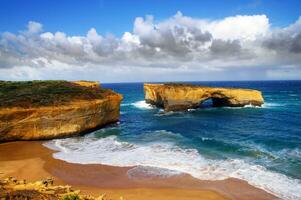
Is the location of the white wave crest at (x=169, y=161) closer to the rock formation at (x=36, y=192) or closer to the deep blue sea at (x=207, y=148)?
the deep blue sea at (x=207, y=148)

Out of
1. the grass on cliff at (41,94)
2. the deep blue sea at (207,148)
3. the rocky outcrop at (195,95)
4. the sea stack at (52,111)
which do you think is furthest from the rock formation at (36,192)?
the rocky outcrop at (195,95)

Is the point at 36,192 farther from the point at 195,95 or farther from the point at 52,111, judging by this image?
the point at 195,95

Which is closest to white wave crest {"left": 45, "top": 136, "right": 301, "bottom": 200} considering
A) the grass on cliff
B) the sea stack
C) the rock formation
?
the sea stack

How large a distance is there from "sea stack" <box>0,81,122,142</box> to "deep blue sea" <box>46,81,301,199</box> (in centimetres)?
156

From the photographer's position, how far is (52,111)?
32.5 meters

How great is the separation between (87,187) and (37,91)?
940 inches

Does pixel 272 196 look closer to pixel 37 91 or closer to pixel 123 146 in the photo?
pixel 123 146

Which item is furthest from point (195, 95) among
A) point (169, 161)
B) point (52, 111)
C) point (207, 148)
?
point (169, 161)

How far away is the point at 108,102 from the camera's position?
129ft

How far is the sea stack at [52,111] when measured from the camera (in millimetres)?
31266

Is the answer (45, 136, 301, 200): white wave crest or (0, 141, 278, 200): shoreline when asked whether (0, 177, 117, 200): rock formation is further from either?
(45, 136, 301, 200): white wave crest

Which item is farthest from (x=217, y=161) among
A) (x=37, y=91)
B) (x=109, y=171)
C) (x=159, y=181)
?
(x=37, y=91)

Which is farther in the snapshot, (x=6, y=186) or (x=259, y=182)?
(x=259, y=182)

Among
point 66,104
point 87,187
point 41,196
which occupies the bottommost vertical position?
point 87,187
